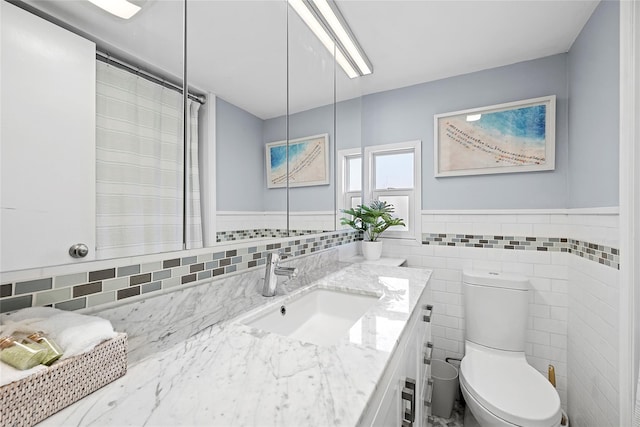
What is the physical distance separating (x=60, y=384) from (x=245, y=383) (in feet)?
1.00

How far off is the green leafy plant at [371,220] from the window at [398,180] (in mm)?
148

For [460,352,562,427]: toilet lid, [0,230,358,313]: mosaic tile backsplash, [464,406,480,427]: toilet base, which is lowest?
[464,406,480,427]: toilet base

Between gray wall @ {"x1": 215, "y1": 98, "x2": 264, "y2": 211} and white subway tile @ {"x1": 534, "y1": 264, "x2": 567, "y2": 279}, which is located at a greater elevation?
gray wall @ {"x1": 215, "y1": 98, "x2": 264, "y2": 211}

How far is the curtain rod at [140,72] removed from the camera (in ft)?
2.18

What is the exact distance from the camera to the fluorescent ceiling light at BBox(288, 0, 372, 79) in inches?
56.2

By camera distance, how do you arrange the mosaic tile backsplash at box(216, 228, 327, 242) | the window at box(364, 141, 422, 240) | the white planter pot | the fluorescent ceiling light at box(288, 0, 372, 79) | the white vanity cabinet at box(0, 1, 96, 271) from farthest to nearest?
the window at box(364, 141, 422, 240) < the white planter pot < the fluorescent ceiling light at box(288, 0, 372, 79) < the mosaic tile backsplash at box(216, 228, 327, 242) < the white vanity cabinet at box(0, 1, 96, 271)

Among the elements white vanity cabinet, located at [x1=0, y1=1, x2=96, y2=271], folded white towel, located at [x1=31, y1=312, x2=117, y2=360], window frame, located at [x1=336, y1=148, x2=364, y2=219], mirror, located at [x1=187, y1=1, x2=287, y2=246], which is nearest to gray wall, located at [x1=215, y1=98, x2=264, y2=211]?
mirror, located at [x1=187, y1=1, x2=287, y2=246]

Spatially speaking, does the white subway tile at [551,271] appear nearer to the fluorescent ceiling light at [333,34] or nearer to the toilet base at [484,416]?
the toilet base at [484,416]

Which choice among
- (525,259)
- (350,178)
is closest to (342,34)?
(350,178)

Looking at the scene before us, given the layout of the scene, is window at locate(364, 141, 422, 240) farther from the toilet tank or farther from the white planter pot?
the toilet tank

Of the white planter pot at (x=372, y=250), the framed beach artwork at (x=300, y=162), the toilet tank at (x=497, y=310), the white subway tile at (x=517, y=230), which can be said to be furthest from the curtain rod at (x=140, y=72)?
the white subway tile at (x=517, y=230)

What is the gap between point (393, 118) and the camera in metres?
2.31

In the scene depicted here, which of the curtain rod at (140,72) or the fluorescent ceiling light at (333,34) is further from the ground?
the fluorescent ceiling light at (333,34)

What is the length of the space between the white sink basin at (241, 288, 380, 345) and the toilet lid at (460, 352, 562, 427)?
808mm
